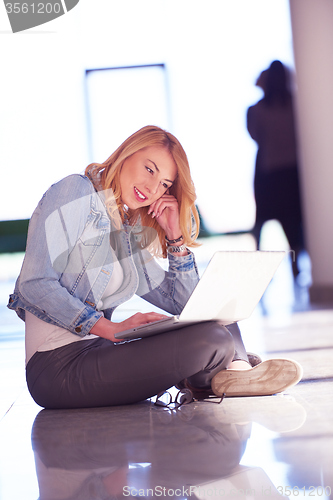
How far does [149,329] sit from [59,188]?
39 centimetres

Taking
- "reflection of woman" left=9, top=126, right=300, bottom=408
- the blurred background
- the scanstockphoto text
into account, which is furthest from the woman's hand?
the blurred background

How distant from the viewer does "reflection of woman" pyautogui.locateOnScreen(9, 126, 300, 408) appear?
1153mm

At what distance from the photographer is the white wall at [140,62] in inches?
194

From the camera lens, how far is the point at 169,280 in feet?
4.90

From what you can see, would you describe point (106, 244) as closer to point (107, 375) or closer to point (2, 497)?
point (107, 375)

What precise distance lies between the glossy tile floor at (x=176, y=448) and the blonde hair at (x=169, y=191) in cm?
47

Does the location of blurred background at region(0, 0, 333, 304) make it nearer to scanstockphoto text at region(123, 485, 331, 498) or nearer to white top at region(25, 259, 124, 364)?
white top at region(25, 259, 124, 364)

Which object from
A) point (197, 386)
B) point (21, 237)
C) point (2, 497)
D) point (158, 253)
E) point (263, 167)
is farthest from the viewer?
point (21, 237)

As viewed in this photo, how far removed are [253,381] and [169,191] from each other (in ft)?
1.88

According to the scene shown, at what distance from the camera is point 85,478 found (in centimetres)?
80

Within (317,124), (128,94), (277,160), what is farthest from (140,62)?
(317,124)

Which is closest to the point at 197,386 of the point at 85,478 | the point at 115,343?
the point at 115,343

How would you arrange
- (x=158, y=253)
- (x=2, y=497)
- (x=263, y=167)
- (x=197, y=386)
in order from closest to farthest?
(x=2, y=497) → (x=197, y=386) → (x=158, y=253) → (x=263, y=167)

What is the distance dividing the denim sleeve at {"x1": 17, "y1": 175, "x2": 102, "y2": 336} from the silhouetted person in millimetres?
3115
